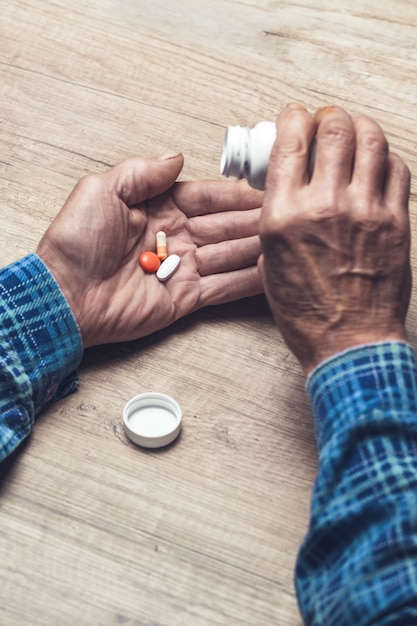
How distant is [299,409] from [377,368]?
0.99ft

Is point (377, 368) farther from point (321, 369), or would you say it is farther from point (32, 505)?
point (32, 505)

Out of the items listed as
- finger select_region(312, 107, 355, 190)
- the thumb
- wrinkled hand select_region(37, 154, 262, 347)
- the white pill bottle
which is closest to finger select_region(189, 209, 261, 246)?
wrinkled hand select_region(37, 154, 262, 347)

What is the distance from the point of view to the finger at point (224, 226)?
1401 mm

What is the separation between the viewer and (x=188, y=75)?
1.66m

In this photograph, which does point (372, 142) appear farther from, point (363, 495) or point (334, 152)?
point (363, 495)

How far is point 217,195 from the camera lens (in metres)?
1.41

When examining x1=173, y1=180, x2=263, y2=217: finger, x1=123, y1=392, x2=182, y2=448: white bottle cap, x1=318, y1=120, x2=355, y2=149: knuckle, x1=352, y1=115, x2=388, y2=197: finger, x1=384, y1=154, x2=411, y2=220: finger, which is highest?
x1=318, y1=120, x2=355, y2=149: knuckle

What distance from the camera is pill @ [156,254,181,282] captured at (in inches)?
53.7

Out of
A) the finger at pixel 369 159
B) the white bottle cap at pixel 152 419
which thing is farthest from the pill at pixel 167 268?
the finger at pixel 369 159

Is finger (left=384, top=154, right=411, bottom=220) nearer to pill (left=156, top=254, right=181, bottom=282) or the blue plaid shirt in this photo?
the blue plaid shirt

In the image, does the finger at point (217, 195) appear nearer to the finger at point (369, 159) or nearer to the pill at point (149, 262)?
the pill at point (149, 262)

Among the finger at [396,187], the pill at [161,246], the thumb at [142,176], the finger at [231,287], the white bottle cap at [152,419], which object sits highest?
the finger at [396,187]

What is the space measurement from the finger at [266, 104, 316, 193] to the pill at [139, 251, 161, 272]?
37cm

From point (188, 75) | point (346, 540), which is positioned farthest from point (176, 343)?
point (188, 75)
